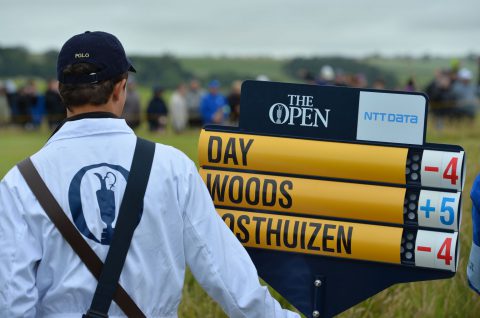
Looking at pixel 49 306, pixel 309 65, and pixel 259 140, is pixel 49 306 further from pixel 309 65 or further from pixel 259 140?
pixel 309 65

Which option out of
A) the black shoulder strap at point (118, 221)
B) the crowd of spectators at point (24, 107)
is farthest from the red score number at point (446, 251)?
the crowd of spectators at point (24, 107)

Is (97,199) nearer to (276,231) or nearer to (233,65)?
(276,231)

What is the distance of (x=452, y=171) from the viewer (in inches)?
158

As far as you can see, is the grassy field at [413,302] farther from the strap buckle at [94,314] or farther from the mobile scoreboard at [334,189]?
the strap buckle at [94,314]

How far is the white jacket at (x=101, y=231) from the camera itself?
310cm

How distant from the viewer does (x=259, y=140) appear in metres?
4.29

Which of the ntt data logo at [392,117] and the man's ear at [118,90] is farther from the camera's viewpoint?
the ntt data logo at [392,117]

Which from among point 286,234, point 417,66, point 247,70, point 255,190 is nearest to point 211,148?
point 255,190

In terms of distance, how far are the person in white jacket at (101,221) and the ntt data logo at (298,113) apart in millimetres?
1028

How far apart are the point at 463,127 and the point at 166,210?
1843cm

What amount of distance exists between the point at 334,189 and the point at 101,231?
54.2 inches

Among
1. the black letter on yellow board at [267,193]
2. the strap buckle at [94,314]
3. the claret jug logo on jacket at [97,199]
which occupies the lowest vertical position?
the strap buckle at [94,314]

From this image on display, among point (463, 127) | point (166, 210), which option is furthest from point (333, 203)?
point (463, 127)

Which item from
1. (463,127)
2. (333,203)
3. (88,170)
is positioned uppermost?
(88,170)
